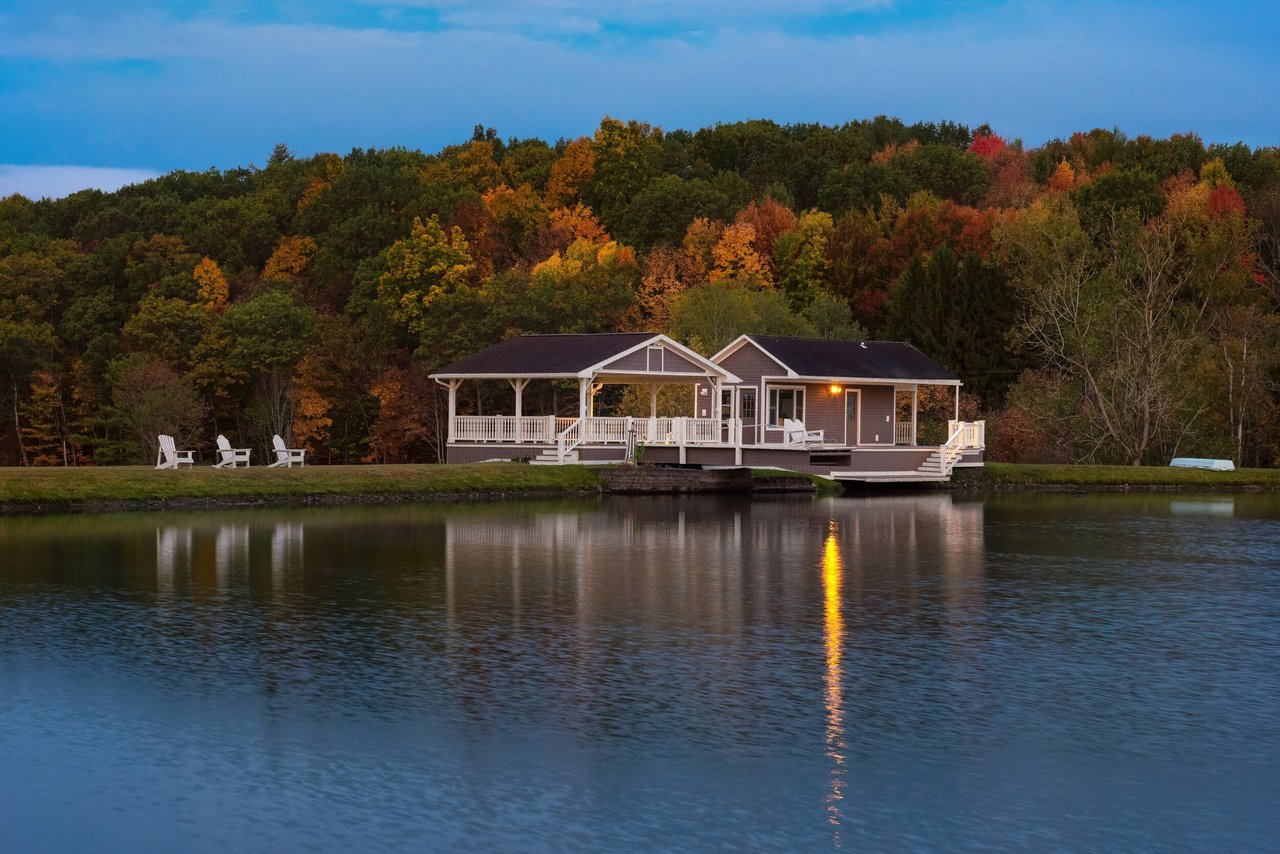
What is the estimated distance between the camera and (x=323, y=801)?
1206cm

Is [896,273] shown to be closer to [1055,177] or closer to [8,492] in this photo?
[1055,177]

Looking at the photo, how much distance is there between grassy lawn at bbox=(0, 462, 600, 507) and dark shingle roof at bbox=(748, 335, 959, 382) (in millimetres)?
9420

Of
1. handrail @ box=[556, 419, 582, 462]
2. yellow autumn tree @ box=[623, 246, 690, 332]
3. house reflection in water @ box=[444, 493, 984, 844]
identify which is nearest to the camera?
house reflection in water @ box=[444, 493, 984, 844]

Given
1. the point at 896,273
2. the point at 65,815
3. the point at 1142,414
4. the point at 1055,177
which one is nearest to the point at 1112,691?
the point at 65,815

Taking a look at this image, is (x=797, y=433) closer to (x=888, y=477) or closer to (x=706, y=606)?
(x=888, y=477)

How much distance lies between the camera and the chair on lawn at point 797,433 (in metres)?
50.6

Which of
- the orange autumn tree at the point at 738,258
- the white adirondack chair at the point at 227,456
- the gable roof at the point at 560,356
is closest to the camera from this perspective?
the white adirondack chair at the point at 227,456

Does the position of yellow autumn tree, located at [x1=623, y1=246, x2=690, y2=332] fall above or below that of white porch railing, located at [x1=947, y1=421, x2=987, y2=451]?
above

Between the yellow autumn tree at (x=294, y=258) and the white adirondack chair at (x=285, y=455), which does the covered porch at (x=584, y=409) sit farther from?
the yellow autumn tree at (x=294, y=258)

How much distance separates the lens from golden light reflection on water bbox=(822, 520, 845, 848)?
12391 millimetres

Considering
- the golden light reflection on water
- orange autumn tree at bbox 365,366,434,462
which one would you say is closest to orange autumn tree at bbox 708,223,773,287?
orange autumn tree at bbox 365,366,434,462

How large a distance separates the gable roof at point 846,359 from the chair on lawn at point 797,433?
171 cm

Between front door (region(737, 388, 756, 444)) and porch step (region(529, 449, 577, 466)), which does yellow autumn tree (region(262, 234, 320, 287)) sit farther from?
porch step (region(529, 449, 577, 466))

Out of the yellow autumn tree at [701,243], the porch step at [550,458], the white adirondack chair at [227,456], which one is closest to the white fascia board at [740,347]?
the porch step at [550,458]
